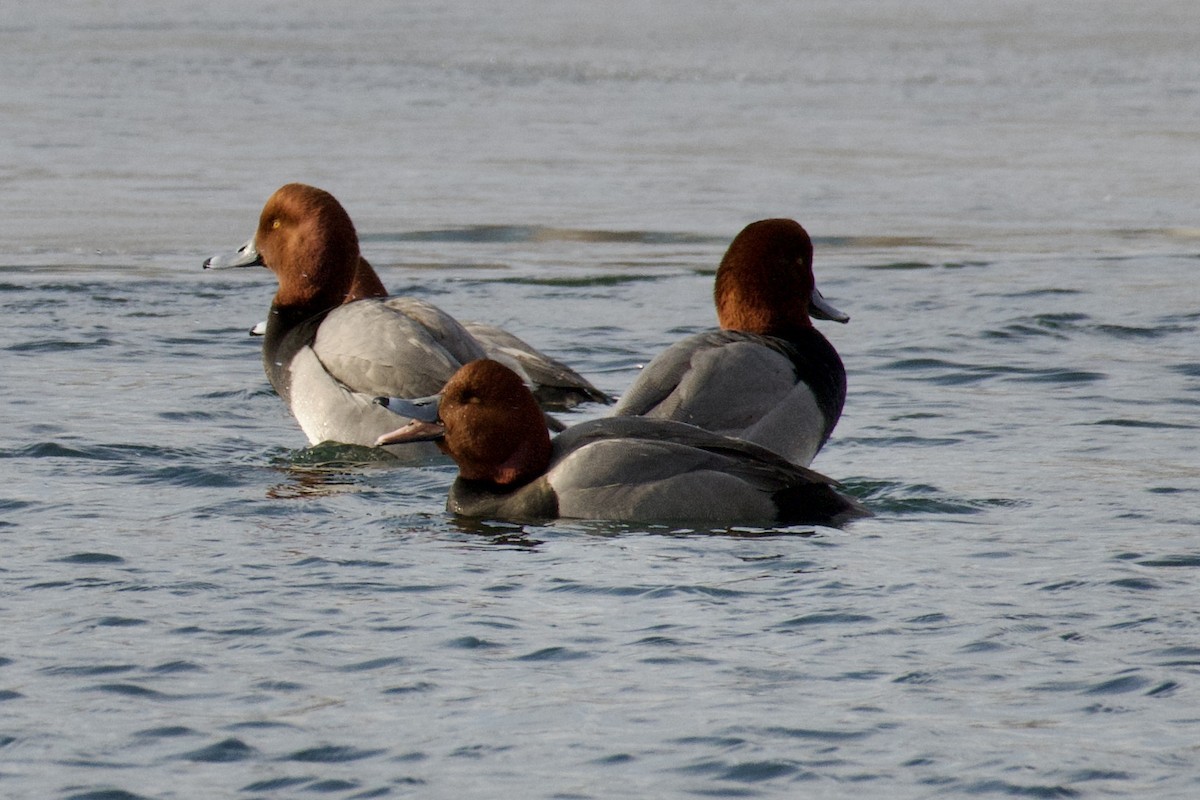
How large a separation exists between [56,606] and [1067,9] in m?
23.4

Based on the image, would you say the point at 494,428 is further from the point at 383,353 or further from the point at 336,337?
the point at 336,337

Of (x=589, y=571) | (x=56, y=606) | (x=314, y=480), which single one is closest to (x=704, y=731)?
(x=589, y=571)

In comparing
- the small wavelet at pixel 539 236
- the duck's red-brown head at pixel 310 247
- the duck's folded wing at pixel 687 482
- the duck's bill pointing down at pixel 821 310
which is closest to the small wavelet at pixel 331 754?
the duck's folded wing at pixel 687 482

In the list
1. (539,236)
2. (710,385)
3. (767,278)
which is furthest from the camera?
(539,236)

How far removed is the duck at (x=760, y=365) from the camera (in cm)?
780

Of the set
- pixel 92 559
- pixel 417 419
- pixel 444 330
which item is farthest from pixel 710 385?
pixel 92 559

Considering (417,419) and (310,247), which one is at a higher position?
(310,247)

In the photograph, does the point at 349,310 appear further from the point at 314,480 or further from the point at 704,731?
the point at 704,731

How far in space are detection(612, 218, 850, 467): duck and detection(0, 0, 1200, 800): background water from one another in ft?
1.13

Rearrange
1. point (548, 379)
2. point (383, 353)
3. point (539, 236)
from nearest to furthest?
point (383, 353)
point (548, 379)
point (539, 236)

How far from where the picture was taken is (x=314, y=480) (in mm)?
7910

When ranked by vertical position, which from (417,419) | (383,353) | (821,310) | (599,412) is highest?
(821,310)

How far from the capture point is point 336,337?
28.9ft

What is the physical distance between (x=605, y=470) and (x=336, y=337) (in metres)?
2.23
